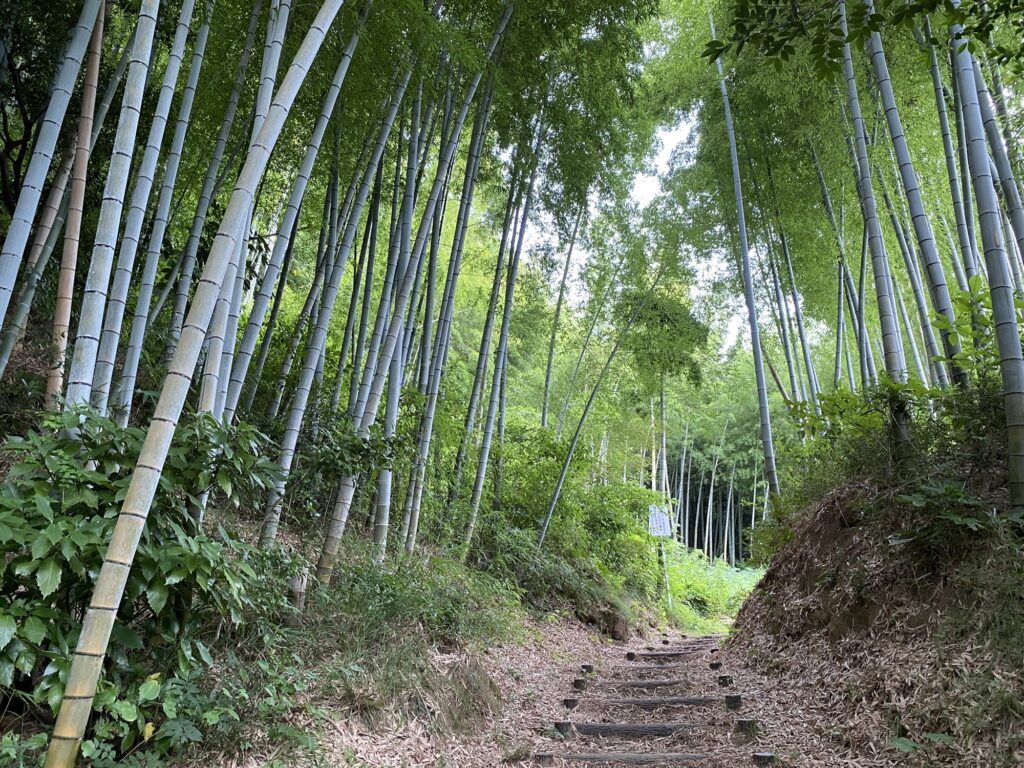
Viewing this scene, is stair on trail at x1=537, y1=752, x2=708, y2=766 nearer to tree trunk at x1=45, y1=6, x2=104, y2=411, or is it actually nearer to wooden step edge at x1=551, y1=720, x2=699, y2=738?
wooden step edge at x1=551, y1=720, x2=699, y2=738

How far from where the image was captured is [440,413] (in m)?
5.38

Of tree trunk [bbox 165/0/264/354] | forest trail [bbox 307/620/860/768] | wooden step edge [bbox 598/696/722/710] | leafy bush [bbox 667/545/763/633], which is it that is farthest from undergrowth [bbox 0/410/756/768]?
leafy bush [bbox 667/545/763/633]

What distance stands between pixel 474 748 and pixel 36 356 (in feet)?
12.0

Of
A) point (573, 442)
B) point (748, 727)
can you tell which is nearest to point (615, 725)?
point (748, 727)

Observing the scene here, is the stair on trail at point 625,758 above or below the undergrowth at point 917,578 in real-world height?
below

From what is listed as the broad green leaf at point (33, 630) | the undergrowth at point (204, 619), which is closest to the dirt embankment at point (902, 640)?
the undergrowth at point (204, 619)

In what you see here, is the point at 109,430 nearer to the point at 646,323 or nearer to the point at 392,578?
the point at 392,578

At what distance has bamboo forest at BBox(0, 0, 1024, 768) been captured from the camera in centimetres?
173

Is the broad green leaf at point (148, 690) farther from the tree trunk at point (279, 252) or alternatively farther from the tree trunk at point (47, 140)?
the tree trunk at point (47, 140)

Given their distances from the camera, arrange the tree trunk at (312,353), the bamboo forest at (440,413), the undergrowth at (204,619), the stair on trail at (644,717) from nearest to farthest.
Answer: the undergrowth at (204,619) < the bamboo forest at (440,413) < the stair on trail at (644,717) < the tree trunk at (312,353)

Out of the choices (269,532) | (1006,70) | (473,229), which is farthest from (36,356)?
(1006,70)

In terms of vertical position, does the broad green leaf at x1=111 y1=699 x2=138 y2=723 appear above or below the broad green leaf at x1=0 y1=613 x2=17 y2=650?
below

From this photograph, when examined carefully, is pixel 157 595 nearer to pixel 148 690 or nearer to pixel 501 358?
pixel 148 690

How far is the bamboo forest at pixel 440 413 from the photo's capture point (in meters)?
1.73
